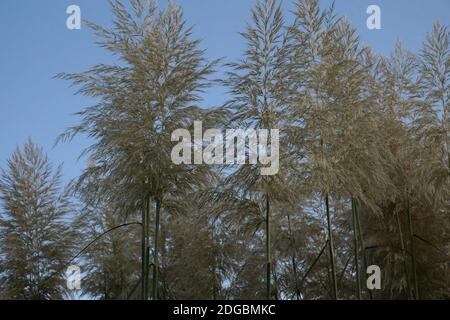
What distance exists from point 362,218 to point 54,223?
13.6 feet

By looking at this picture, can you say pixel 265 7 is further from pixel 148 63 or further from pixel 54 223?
pixel 54 223

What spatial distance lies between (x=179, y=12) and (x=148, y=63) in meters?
0.73

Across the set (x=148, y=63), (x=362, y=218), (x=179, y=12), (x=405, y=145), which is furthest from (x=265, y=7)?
(x=362, y=218)

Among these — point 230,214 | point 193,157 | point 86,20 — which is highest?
point 86,20

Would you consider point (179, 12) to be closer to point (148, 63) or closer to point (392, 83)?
point (148, 63)

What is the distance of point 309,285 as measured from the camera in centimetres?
976

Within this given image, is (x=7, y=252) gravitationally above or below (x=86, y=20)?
below

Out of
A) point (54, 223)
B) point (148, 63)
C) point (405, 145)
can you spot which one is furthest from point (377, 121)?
point (54, 223)

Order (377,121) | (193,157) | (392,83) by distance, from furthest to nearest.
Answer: (392,83)
(377,121)
(193,157)

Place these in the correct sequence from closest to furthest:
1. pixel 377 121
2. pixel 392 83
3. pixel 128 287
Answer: pixel 377 121, pixel 392 83, pixel 128 287

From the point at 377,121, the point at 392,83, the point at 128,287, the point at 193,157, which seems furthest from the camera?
the point at 128,287

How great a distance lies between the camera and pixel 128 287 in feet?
31.6

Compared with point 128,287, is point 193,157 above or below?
above

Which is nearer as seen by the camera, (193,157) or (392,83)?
(193,157)
